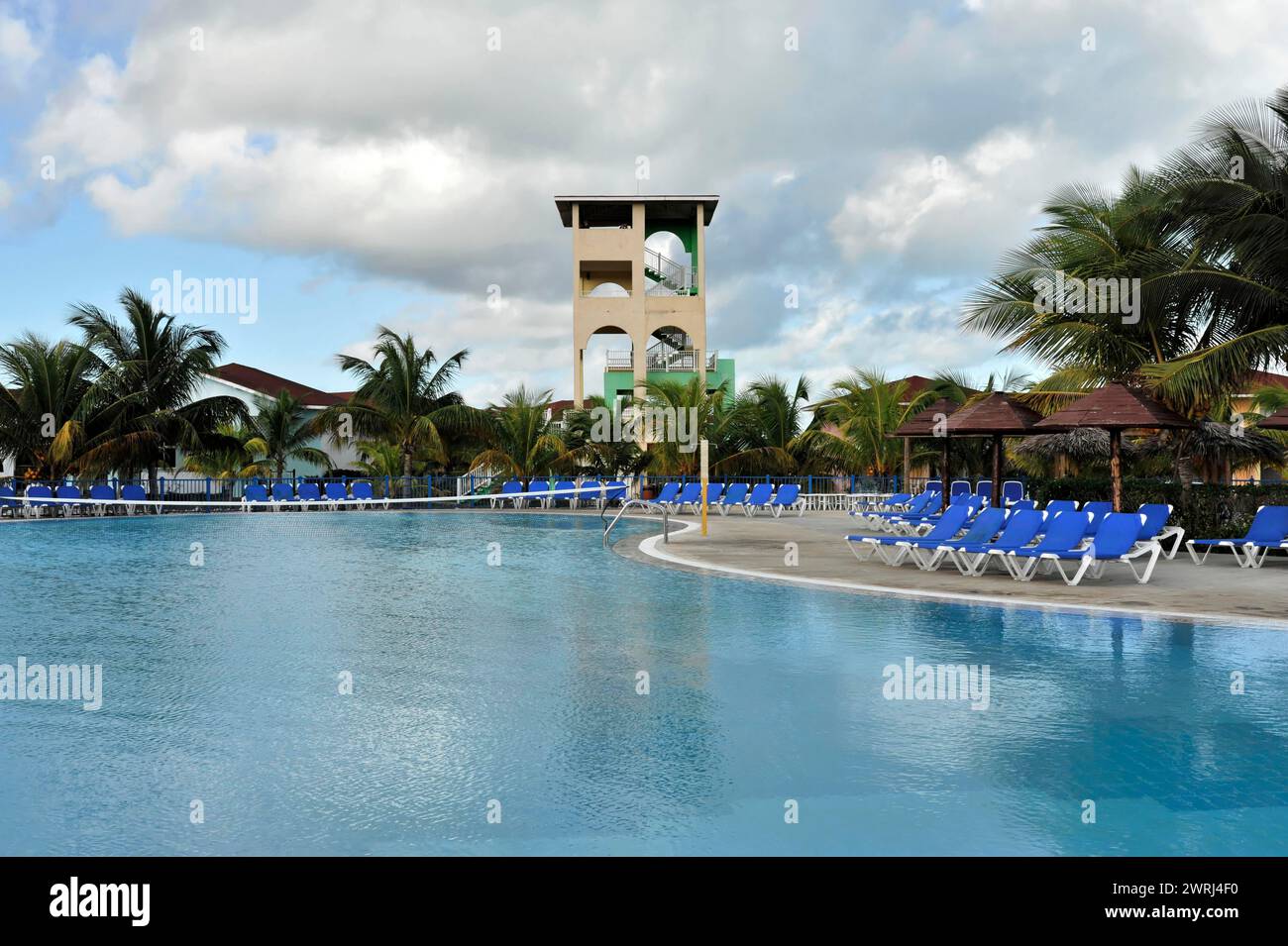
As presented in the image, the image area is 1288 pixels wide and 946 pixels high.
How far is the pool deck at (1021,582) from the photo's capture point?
384 inches

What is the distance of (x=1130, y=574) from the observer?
12797 mm

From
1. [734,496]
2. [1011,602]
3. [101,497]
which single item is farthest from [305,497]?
[1011,602]

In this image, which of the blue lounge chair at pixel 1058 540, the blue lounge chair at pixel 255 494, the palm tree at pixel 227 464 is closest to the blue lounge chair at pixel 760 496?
the blue lounge chair at pixel 1058 540

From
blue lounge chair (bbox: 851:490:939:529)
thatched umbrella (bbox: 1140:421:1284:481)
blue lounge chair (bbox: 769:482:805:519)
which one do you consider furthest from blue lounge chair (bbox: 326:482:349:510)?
thatched umbrella (bbox: 1140:421:1284:481)

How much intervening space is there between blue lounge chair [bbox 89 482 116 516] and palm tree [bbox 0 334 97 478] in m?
1.12

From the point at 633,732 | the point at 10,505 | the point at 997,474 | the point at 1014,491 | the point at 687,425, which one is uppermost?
the point at 687,425

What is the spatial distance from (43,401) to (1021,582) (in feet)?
90.7

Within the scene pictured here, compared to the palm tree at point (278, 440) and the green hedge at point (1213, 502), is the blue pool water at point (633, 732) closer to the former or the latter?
the green hedge at point (1213, 502)

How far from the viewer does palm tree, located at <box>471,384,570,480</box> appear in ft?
103

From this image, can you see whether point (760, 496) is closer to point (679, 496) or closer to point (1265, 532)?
point (679, 496)

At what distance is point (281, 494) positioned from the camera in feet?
99.3

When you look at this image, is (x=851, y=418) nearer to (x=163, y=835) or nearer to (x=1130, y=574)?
(x=1130, y=574)
